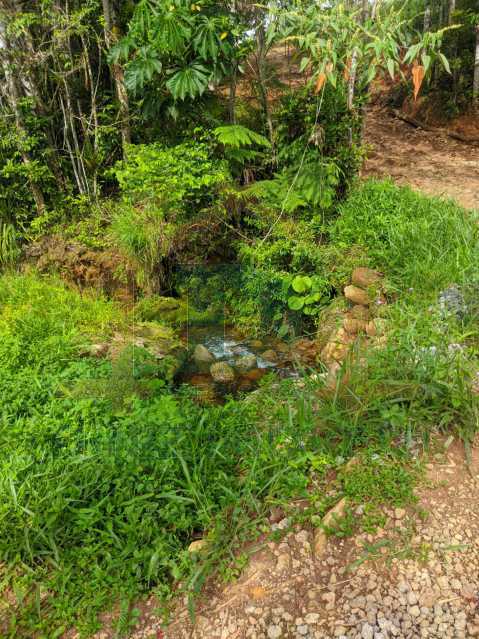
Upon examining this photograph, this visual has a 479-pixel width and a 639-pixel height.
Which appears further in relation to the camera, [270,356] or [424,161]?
[424,161]

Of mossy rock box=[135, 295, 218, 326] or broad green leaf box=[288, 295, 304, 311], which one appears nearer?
broad green leaf box=[288, 295, 304, 311]

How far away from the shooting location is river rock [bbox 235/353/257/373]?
458 cm

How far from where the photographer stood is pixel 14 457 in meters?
2.82

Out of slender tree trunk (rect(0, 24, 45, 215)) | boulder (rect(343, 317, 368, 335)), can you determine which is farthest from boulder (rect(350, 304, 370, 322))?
slender tree trunk (rect(0, 24, 45, 215))

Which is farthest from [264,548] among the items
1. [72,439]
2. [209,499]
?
[72,439]

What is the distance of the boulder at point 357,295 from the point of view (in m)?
4.43

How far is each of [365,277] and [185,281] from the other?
228cm

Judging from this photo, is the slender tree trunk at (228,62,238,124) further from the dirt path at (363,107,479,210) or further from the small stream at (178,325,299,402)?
the small stream at (178,325,299,402)

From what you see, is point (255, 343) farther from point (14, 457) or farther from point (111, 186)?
point (111, 186)

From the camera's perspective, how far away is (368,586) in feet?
6.53

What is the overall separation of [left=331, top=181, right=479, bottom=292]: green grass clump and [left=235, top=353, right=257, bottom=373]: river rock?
154cm

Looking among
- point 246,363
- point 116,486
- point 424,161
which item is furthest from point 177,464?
point 424,161

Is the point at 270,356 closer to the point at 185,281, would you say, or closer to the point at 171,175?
the point at 185,281

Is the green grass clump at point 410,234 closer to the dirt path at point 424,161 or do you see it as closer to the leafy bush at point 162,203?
the dirt path at point 424,161
